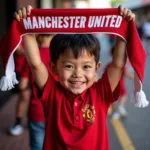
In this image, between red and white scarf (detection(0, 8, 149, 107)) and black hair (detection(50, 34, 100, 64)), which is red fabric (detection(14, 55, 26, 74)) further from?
red and white scarf (detection(0, 8, 149, 107))

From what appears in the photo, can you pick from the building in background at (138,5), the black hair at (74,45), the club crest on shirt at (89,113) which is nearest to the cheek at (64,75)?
the black hair at (74,45)

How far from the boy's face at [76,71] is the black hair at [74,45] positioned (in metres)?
0.03

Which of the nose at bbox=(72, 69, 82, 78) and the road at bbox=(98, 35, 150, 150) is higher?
the nose at bbox=(72, 69, 82, 78)

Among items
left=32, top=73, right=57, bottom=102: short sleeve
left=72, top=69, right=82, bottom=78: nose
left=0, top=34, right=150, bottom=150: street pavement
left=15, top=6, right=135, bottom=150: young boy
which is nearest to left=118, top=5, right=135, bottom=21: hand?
left=15, top=6, right=135, bottom=150: young boy

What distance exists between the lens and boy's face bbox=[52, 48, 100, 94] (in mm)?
2254

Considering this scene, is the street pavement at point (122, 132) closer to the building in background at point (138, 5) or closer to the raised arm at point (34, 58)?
the raised arm at point (34, 58)

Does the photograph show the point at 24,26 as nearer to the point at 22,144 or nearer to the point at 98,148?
the point at 98,148

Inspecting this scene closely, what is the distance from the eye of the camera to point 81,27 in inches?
85.4

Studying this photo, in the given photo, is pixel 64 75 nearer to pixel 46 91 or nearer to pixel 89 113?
pixel 46 91

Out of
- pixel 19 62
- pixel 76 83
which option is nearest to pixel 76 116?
pixel 76 83

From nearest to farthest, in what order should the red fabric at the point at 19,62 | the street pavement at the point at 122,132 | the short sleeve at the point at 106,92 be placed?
the short sleeve at the point at 106,92
the red fabric at the point at 19,62
the street pavement at the point at 122,132

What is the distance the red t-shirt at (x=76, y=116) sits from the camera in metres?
2.31

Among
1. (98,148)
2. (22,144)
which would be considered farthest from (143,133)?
(98,148)

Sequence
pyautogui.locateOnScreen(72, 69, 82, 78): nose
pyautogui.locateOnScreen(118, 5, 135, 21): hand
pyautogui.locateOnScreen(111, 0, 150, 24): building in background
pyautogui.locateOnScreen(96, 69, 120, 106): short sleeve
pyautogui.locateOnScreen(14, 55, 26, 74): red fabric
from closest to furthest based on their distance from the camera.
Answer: pyautogui.locateOnScreen(118, 5, 135, 21): hand
pyautogui.locateOnScreen(72, 69, 82, 78): nose
pyautogui.locateOnScreen(96, 69, 120, 106): short sleeve
pyautogui.locateOnScreen(14, 55, 26, 74): red fabric
pyautogui.locateOnScreen(111, 0, 150, 24): building in background
